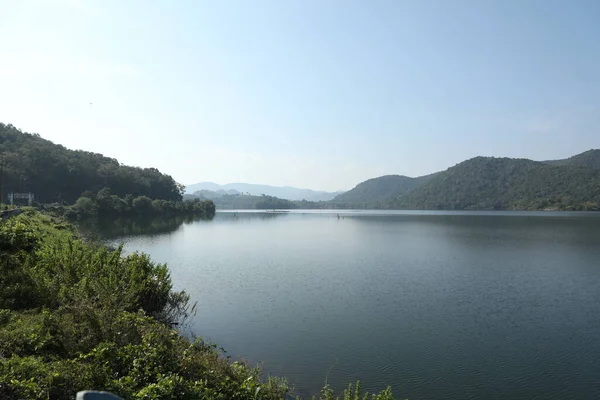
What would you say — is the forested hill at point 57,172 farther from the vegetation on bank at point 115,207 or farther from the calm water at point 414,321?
the calm water at point 414,321

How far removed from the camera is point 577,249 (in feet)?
144

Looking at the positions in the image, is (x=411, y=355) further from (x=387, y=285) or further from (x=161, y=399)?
(x=387, y=285)

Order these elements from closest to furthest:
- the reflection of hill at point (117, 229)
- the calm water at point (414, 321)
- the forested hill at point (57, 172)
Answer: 1. the calm water at point (414, 321)
2. the reflection of hill at point (117, 229)
3. the forested hill at point (57, 172)

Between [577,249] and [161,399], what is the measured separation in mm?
50333

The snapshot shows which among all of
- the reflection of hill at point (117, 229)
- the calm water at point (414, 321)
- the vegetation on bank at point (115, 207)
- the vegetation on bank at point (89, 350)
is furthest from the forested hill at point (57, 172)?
the vegetation on bank at point (89, 350)

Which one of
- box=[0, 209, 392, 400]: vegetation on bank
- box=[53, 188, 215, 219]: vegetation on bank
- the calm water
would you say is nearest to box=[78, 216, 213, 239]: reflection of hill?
box=[53, 188, 215, 219]: vegetation on bank

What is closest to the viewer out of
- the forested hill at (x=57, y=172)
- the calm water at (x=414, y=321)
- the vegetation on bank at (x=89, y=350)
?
the vegetation on bank at (x=89, y=350)

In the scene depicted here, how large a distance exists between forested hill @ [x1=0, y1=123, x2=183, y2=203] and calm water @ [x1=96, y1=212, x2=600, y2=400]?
89785 mm

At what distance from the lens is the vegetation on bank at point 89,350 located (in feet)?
21.7

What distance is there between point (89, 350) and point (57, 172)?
127m

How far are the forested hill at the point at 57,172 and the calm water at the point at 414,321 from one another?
8978 cm

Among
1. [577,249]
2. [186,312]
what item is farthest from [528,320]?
[577,249]

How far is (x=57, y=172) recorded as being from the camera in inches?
4577

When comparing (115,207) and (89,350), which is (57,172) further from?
(89,350)
